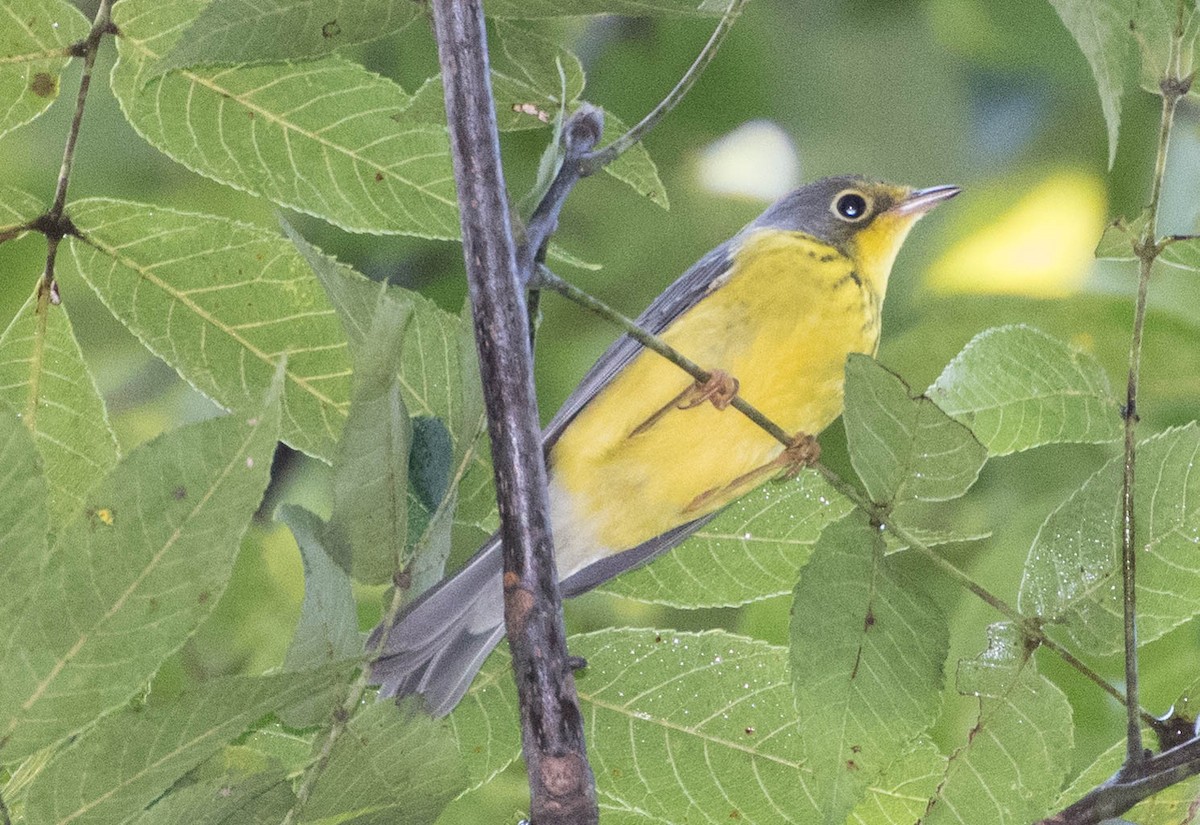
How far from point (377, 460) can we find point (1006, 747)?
0.80m

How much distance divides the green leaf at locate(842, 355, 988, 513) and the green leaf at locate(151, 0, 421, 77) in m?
0.66

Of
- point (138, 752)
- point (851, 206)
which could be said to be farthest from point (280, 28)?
point (851, 206)

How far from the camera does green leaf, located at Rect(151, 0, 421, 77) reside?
5.29 ft

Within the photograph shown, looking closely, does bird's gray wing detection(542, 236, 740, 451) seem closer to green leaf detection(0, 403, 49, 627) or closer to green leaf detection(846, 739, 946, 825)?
green leaf detection(846, 739, 946, 825)

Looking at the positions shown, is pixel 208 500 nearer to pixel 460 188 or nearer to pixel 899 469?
pixel 460 188

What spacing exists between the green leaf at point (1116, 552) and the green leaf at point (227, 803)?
2.88ft

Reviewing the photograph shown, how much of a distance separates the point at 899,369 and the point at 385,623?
208cm

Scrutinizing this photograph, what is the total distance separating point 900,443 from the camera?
1.55m

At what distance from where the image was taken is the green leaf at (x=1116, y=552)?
1723mm

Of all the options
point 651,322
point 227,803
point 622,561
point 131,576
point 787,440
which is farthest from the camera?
point 651,322

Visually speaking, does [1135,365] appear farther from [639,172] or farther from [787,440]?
[639,172]

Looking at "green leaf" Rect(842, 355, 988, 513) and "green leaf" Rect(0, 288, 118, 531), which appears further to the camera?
"green leaf" Rect(0, 288, 118, 531)

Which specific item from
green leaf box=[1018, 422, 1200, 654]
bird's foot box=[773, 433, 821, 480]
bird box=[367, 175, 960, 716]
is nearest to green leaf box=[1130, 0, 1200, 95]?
green leaf box=[1018, 422, 1200, 654]

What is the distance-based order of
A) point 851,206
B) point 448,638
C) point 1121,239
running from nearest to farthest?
point 1121,239 → point 448,638 → point 851,206
